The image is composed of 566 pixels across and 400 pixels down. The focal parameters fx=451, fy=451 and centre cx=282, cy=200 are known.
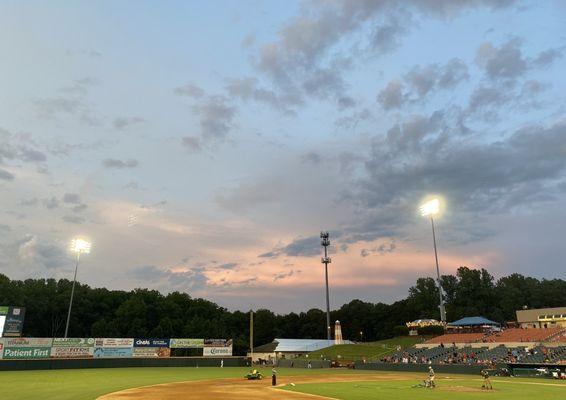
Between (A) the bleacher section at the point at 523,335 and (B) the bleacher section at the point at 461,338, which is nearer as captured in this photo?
(A) the bleacher section at the point at 523,335

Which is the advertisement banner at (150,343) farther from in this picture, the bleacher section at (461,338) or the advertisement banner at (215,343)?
the bleacher section at (461,338)

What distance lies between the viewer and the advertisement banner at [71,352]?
196ft

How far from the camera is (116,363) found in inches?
2534

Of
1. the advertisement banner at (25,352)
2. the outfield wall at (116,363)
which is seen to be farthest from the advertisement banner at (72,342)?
the outfield wall at (116,363)

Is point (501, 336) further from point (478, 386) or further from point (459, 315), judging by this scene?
point (459, 315)

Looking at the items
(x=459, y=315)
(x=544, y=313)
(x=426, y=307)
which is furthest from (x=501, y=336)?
(x=426, y=307)

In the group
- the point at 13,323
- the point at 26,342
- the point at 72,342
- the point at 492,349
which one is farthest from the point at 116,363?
the point at 492,349

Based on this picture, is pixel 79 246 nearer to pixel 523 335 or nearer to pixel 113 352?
pixel 113 352

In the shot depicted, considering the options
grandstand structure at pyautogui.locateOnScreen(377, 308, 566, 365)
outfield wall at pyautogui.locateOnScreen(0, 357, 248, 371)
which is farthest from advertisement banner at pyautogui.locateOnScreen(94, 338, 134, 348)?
grandstand structure at pyautogui.locateOnScreen(377, 308, 566, 365)

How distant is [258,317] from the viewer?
148375 millimetres

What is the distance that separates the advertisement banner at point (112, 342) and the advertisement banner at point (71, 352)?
1.23 metres

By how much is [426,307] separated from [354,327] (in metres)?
23.3

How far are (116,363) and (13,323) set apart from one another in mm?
15176

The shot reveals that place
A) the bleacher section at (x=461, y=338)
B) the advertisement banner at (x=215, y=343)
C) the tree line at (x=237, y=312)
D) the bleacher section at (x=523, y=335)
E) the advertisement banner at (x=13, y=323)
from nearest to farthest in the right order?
the advertisement banner at (x=13, y=323)
the bleacher section at (x=523, y=335)
the bleacher section at (x=461, y=338)
the advertisement banner at (x=215, y=343)
the tree line at (x=237, y=312)
